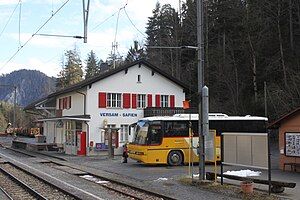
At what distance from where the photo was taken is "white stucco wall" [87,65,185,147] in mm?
37750

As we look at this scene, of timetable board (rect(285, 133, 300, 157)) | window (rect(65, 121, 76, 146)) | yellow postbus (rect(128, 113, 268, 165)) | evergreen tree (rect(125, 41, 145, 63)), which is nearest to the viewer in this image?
timetable board (rect(285, 133, 300, 157))

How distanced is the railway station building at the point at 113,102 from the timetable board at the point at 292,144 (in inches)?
609

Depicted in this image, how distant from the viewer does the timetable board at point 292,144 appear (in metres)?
21.8

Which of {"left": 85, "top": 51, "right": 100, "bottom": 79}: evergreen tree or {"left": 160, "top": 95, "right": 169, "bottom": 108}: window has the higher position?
{"left": 85, "top": 51, "right": 100, "bottom": 79}: evergreen tree

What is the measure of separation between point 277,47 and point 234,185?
95.2ft

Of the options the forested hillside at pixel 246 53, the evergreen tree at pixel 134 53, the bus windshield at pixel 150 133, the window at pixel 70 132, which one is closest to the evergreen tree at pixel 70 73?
the evergreen tree at pixel 134 53

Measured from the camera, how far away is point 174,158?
86.8 feet

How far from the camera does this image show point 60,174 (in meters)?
22.1

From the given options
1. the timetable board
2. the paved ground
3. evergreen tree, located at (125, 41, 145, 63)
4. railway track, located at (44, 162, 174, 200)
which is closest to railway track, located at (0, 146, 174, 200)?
railway track, located at (44, 162, 174, 200)

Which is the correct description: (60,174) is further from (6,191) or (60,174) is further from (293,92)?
(293,92)

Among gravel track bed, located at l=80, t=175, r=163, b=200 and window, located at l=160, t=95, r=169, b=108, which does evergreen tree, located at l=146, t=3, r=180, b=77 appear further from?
gravel track bed, located at l=80, t=175, r=163, b=200

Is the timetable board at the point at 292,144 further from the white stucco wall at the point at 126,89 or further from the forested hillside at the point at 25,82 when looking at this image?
the forested hillside at the point at 25,82

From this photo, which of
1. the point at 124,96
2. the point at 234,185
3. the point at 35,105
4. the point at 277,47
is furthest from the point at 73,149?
the point at 234,185

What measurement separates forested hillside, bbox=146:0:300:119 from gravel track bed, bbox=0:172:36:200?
23281mm
